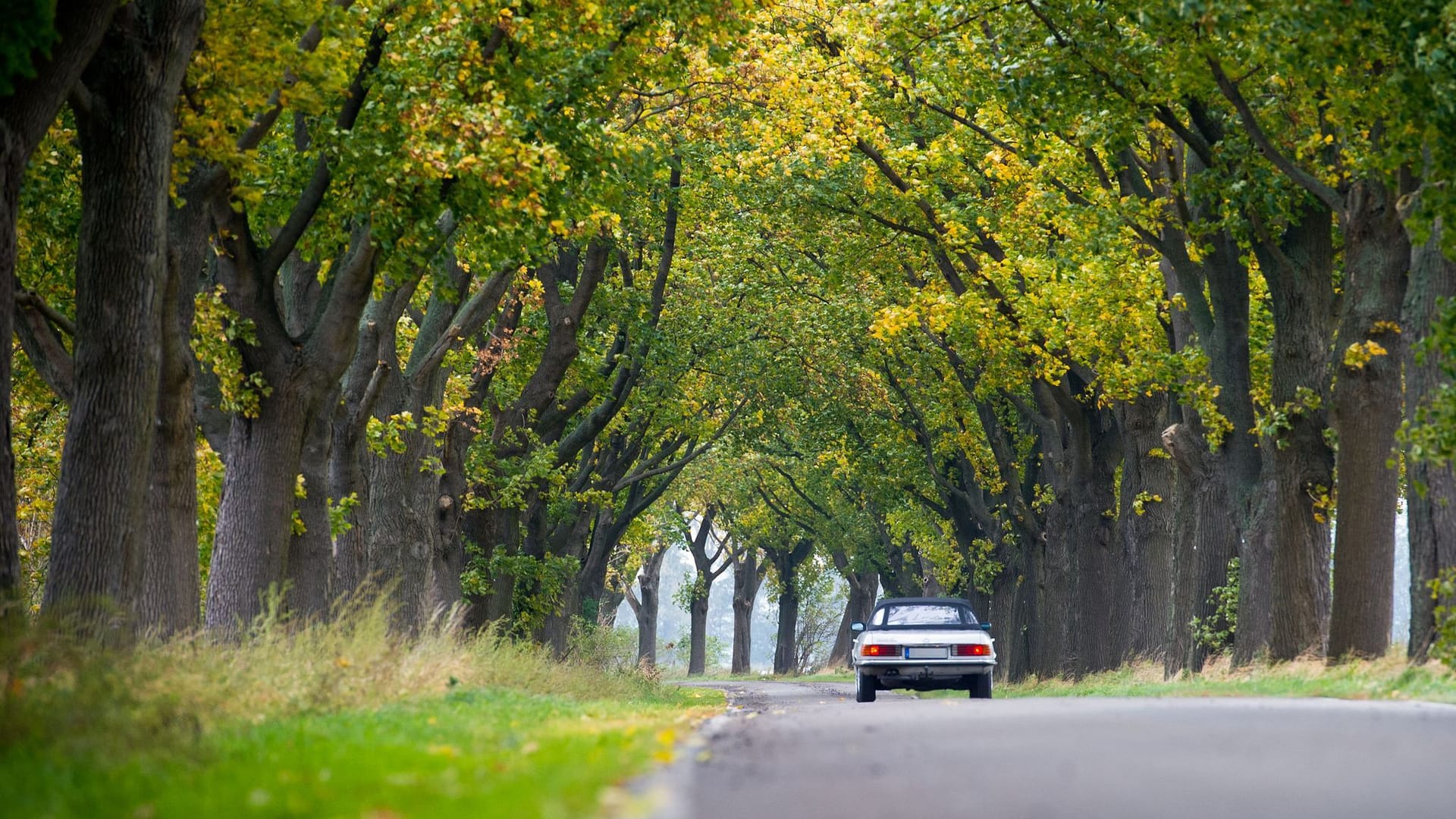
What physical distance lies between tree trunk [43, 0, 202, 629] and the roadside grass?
863mm

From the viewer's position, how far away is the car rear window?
2117cm

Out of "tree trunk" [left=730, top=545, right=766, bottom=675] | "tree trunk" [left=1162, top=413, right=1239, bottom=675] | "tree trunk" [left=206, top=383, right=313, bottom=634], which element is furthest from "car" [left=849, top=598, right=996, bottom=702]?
"tree trunk" [left=730, top=545, right=766, bottom=675]

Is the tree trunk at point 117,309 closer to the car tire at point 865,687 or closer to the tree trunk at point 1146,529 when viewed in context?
the car tire at point 865,687

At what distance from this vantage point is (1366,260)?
16656 mm

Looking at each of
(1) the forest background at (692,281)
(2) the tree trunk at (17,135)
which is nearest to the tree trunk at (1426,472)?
(1) the forest background at (692,281)

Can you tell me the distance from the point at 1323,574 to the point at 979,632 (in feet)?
14.2

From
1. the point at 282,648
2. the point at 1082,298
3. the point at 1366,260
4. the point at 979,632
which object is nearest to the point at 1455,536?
the point at 1366,260

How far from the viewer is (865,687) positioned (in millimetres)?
20766

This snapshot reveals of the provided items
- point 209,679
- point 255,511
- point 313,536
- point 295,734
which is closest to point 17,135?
point 209,679

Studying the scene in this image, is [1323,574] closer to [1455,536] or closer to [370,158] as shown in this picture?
[1455,536]

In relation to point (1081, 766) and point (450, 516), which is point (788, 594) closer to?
point (450, 516)

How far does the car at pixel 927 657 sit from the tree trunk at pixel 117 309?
1055cm

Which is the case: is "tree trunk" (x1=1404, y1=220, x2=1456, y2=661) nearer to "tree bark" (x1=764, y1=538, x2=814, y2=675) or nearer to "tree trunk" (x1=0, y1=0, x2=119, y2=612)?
"tree trunk" (x1=0, y1=0, x2=119, y2=612)

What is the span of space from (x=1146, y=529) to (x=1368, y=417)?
9.85m
